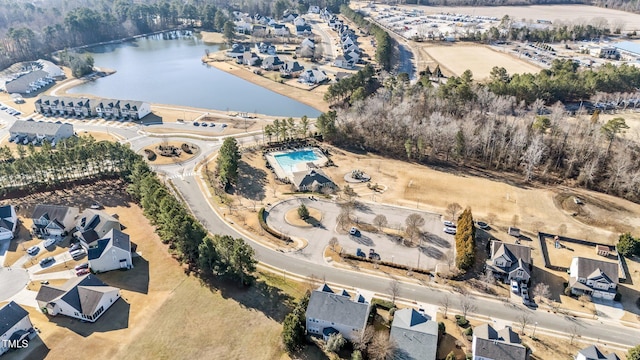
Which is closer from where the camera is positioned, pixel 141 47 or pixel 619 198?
pixel 619 198

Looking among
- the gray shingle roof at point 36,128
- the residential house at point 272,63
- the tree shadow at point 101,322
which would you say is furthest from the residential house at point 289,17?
the tree shadow at point 101,322

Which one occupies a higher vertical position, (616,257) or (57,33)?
(57,33)

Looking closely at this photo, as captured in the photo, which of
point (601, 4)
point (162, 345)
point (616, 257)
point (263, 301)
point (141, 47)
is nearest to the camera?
point (162, 345)

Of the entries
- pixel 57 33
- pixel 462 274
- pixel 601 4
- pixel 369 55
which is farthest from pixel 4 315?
pixel 601 4

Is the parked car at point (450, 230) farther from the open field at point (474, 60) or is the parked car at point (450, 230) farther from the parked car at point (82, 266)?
the open field at point (474, 60)

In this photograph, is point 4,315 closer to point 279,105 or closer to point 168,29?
point 279,105

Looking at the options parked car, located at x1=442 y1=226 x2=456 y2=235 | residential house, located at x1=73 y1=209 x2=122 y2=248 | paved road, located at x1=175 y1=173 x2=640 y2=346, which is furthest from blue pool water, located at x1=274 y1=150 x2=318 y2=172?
residential house, located at x1=73 y1=209 x2=122 y2=248

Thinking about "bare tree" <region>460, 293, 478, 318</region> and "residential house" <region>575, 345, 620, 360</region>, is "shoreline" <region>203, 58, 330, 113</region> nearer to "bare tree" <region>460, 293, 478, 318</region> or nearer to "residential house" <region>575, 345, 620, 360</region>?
"bare tree" <region>460, 293, 478, 318</region>
